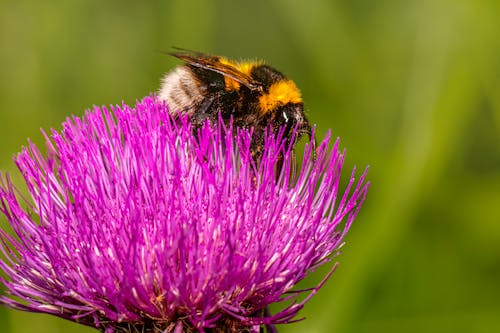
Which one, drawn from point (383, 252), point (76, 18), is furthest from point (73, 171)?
point (76, 18)

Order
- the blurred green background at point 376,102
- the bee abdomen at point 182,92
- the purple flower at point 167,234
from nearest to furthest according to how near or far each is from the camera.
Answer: the purple flower at point 167,234 → the bee abdomen at point 182,92 → the blurred green background at point 376,102

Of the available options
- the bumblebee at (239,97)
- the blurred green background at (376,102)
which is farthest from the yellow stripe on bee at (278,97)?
the blurred green background at (376,102)

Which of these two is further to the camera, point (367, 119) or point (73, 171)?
point (367, 119)

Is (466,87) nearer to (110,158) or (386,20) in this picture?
(386,20)

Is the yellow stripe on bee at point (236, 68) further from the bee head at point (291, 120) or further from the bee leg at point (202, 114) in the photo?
the bee head at point (291, 120)

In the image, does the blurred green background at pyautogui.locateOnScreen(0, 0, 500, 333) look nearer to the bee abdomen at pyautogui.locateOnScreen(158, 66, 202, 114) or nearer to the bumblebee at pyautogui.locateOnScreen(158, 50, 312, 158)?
the bumblebee at pyautogui.locateOnScreen(158, 50, 312, 158)

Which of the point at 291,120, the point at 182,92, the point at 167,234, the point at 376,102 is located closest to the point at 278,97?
the point at 291,120

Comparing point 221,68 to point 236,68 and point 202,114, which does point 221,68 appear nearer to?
point 236,68

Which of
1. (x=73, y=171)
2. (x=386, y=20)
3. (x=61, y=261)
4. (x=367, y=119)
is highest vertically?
(x=386, y=20)
